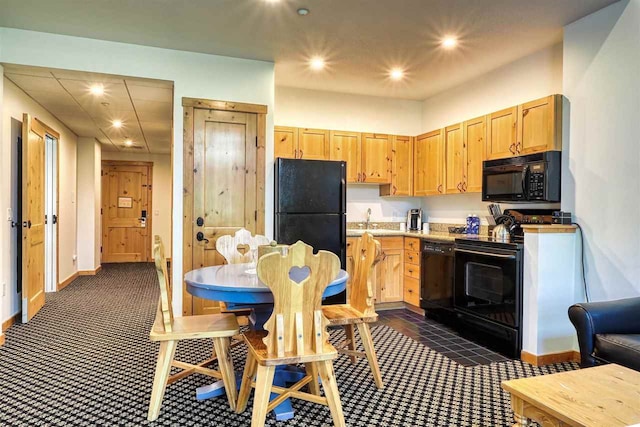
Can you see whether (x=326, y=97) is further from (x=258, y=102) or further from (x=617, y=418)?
(x=617, y=418)

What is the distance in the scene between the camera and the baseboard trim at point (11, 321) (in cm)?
372

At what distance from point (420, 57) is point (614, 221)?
7.11ft

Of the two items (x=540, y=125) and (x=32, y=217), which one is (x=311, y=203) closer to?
(x=540, y=125)

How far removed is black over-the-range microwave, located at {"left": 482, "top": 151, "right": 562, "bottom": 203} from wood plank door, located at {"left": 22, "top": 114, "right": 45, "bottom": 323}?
14.9 feet

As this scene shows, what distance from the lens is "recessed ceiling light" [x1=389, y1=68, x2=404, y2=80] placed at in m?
4.26

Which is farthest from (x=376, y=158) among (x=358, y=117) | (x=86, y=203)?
(x=86, y=203)

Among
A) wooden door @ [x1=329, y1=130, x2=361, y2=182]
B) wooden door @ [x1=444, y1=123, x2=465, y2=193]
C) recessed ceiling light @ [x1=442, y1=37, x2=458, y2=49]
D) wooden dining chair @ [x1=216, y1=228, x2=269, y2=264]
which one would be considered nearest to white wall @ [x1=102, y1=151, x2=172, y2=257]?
wooden door @ [x1=329, y1=130, x2=361, y2=182]

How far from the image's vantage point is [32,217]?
4.29 meters

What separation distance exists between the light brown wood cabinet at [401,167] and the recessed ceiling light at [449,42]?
156 centimetres

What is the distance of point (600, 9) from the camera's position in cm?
297

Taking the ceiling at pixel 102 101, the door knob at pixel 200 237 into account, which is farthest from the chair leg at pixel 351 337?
the ceiling at pixel 102 101

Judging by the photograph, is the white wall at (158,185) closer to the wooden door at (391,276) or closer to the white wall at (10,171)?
the white wall at (10,171)

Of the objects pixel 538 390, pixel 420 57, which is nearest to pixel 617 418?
pixel 538 390

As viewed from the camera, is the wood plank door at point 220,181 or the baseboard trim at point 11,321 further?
the wood plank door at point 220,181
